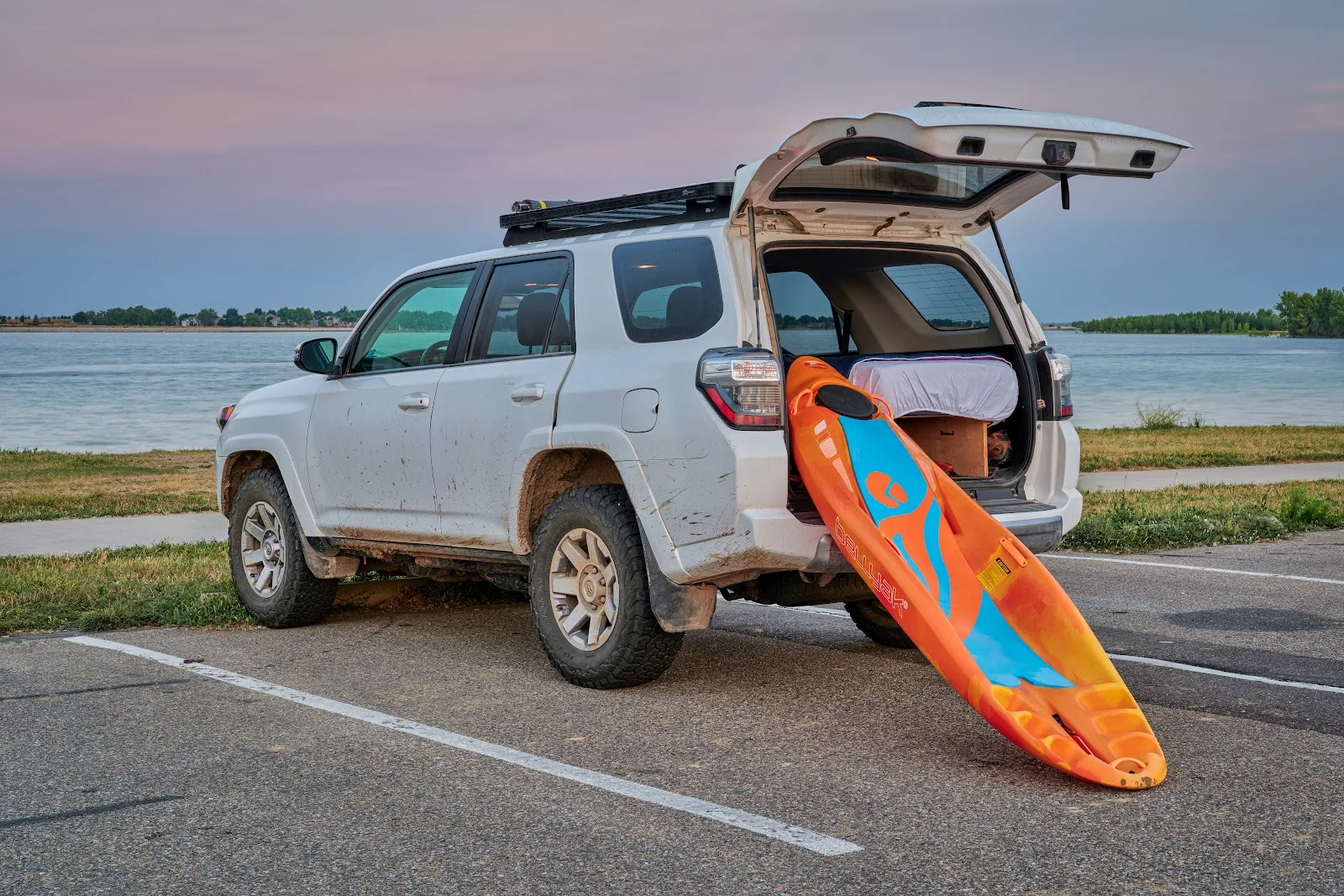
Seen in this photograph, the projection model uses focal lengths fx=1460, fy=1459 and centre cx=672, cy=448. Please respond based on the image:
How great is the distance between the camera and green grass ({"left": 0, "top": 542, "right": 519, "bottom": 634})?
839 centimetres

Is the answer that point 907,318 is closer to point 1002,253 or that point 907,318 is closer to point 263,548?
point 1002,253

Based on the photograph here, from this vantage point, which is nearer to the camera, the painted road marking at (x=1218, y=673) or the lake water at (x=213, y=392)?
the painted road marking at (x=1218, y=673)

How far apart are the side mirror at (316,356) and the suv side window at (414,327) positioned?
0.22m

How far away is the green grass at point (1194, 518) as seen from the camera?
37.4 feet

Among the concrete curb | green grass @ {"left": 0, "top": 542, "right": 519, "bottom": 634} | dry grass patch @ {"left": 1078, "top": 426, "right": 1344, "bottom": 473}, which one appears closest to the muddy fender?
green grass @ {"left": 0, "top": 542, "right": 519, "bottom": 634}

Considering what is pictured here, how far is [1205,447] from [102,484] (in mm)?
15924

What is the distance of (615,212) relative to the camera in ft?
22.3

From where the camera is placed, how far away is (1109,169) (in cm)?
590

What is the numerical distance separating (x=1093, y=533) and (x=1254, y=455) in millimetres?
10224

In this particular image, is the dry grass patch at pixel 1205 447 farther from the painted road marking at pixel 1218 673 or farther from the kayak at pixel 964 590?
the kayak at pixel 964 590

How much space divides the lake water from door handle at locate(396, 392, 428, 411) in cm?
101

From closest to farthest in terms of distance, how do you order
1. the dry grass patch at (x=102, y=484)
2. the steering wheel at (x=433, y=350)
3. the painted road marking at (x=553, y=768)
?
the painted road marking at (x=553, y=768) < the steering wheel at (x=433, y=350) < the dry grass patch at (x=102, y=484)

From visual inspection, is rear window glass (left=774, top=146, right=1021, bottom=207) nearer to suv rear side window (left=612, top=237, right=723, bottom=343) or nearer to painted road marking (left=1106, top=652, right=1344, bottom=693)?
suv rear side window (left=612, top=237, right=723, bottom=343)

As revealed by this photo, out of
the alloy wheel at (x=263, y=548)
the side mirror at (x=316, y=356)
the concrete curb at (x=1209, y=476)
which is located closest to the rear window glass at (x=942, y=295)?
the side mirror at (x=316, y=356)
